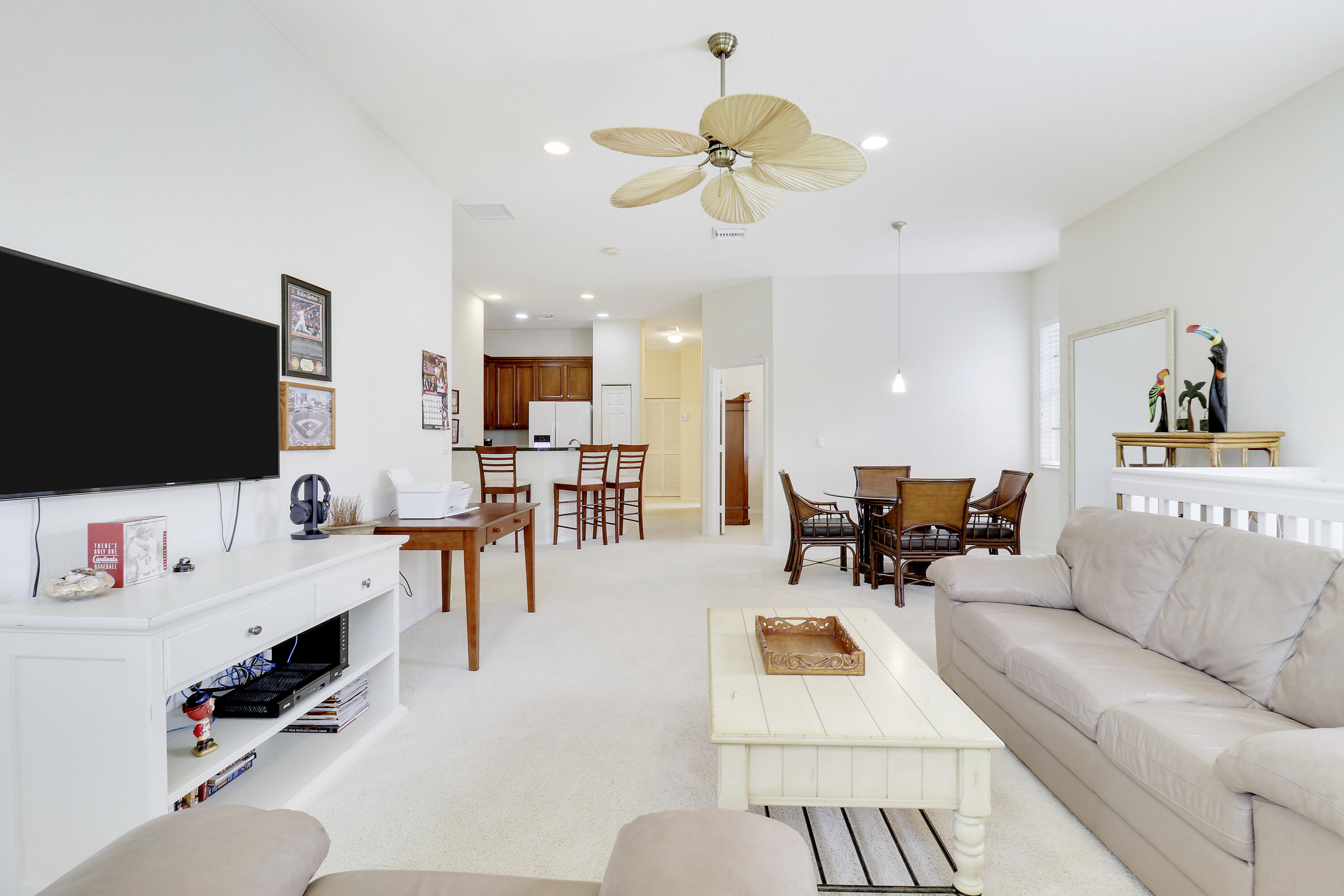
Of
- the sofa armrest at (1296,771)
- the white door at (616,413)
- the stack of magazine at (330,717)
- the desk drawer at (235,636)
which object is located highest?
the white door at (616,413)

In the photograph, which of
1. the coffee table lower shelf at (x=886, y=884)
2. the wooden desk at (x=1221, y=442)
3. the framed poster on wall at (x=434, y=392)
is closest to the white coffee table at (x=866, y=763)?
the coffee table lower shelf at (x=886, y=884)

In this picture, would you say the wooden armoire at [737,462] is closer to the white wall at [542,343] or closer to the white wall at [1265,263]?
the white wall at [542,343]

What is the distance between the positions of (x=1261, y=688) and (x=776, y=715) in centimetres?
128

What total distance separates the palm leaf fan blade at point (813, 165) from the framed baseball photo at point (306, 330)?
Answer: 1968 millimetres

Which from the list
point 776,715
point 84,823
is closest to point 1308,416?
point 776,715

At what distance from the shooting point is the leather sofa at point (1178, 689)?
1185mm

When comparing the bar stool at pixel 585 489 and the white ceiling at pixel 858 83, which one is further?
the bar stool at pixel 585 489

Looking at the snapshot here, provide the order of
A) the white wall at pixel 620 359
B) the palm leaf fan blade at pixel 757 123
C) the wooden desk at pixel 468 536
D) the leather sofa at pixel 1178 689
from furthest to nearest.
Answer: the white wall at pixel 620 359
the wooden desk at pixel 468 536
the palm leaf fan blade at pixel 757 123
the leather sofa at pixel 1178 689

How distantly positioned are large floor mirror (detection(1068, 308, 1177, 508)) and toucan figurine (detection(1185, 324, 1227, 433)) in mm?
415

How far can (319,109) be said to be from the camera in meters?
2.90

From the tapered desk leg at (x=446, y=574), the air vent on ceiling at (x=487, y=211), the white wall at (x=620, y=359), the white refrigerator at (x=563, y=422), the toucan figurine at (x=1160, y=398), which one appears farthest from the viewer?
the white refrigerator at (x=563, y=422)

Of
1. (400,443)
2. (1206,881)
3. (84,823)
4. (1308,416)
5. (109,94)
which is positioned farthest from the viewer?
(400,443)

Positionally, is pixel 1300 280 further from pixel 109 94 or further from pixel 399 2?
pixel 109 94

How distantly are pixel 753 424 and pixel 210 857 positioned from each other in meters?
8.86
